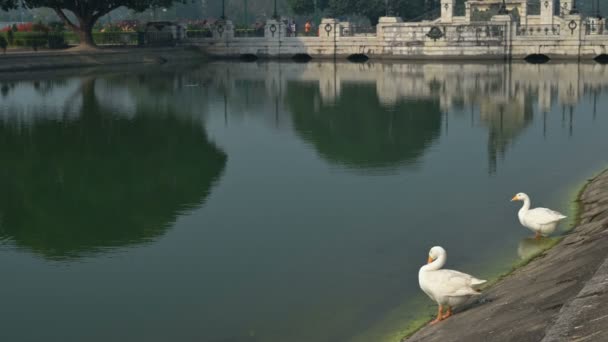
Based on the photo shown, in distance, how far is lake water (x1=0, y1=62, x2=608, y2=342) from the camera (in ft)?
49.8

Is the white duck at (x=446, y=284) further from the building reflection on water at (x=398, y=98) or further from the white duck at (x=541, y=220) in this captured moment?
the building reflection on water at (x=398, y=98)

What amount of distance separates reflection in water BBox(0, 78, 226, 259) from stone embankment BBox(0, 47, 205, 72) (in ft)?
75.9

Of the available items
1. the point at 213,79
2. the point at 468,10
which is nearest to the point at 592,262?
the point at 213,79

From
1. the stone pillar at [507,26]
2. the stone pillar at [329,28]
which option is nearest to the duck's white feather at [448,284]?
the stone pillar at [507,26]

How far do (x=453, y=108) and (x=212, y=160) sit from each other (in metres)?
18.6

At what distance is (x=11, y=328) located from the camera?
47.4 ft

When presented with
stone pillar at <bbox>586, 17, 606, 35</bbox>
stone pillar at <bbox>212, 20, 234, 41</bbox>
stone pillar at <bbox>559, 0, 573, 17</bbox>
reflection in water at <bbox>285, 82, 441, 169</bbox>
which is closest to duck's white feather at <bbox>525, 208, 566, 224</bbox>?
reflection in water at <bbox>285, 82, 441, 169</bbox>

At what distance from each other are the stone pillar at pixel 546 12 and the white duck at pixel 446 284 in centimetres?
7906

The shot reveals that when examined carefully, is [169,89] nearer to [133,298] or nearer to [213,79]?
[213,79]

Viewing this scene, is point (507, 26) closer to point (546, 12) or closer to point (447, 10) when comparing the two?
point (447, 10)

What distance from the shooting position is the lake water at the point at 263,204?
15.2 metres

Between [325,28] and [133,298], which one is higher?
[325,28]

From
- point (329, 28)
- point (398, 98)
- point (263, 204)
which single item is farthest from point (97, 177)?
point (329, 28)

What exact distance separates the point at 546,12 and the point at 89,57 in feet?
149
